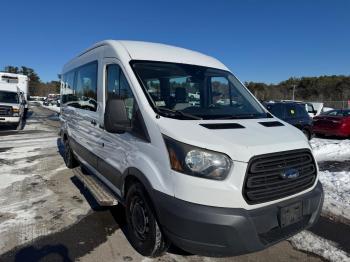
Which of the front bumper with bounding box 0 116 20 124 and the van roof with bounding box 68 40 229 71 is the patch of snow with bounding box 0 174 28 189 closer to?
the van roof with bounding box 68 40 229 71

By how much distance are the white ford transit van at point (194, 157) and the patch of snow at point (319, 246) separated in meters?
0.62

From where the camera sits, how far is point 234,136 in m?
3.11

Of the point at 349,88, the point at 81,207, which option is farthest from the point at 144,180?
the point at 349,88

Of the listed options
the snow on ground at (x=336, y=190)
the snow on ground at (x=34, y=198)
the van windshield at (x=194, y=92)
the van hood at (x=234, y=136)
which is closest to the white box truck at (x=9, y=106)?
the snow on ground at (x=34, y=198)

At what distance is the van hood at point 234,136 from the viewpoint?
293 centimetres

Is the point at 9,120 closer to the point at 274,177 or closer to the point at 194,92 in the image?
the point at 194,92

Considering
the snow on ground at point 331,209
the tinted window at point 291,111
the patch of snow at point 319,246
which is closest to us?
the patch of snow at point 319,246

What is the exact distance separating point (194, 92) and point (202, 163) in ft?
5.09

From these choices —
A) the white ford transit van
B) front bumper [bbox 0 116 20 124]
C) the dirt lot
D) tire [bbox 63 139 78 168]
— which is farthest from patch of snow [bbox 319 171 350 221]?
front bumper [bbox 0 116 20 124]

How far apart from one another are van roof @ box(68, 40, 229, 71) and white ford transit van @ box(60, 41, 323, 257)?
20 mm

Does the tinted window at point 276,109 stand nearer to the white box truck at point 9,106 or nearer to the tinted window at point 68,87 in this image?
the tinted window at point 68,87

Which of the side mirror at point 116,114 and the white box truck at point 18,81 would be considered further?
the white box truck at point 18,81

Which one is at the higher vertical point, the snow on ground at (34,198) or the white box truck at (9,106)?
the white box truck at (9,106)

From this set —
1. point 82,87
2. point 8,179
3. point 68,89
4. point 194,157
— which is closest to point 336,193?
point 194,157
